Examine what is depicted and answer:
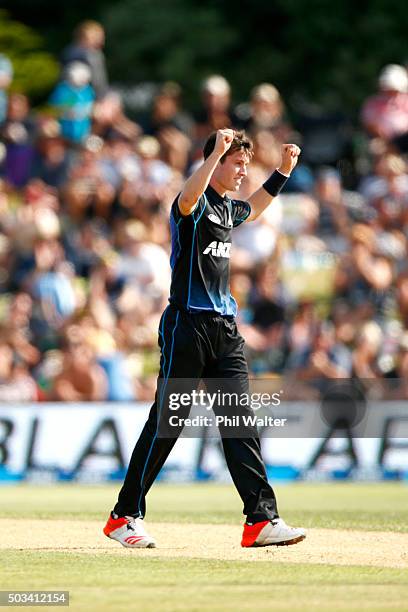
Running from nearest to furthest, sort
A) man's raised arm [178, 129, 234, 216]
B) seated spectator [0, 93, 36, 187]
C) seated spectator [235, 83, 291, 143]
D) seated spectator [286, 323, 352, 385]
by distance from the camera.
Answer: man's raised arm [178, 129, 234, 216] < seated spectator [286, 323, 352, 385] < seated spectator [235, 83, 291, 143] < seated spectator [0, 93, 36, 187]

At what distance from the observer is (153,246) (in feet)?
61.6

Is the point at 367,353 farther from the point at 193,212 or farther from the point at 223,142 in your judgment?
the point at 223,142

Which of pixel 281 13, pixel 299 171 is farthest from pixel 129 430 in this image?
pixel 281 13

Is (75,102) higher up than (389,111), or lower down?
lower down

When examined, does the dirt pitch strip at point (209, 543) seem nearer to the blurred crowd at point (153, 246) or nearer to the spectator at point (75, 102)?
the blurred crowd at point (153, 246)

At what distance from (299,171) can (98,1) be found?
16.8 m

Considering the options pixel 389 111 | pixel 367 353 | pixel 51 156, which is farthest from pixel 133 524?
pixel 389 111

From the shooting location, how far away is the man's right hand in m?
8.37

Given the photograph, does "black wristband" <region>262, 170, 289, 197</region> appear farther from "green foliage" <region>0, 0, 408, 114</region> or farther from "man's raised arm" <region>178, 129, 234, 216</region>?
"green foliage" <region>0, 0, 408, 114</region>

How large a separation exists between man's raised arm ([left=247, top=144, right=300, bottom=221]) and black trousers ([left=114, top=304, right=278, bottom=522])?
912mm

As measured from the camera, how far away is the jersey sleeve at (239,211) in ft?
29.6

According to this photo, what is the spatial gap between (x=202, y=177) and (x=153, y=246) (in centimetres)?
1050

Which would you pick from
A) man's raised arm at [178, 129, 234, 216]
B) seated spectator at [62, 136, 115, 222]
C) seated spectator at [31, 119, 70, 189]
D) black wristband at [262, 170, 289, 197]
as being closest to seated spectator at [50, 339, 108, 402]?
seated spectator at [62, 136, 115, 222]

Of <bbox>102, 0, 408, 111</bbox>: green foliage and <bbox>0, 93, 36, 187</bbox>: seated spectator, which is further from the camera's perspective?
<bbox>102, 0, 408, 111</bbox>: green foliage
